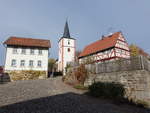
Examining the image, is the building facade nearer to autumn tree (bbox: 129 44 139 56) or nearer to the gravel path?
autumn tree (bbox: 129 44 139 56)

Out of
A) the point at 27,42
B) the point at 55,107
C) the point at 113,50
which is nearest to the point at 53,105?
the point at 55,107

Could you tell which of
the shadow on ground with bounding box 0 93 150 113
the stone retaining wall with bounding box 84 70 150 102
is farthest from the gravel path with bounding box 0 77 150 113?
the stone retaining wall with bounding box 84 70 150 102

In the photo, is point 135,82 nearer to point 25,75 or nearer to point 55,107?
point 55,107

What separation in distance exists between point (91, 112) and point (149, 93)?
618 centimetres

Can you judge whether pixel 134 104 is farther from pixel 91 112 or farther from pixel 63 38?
pixel 63 38

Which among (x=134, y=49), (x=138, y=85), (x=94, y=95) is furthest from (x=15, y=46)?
(x=134, y=49)

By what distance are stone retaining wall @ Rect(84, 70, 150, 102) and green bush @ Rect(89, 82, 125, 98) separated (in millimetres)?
634

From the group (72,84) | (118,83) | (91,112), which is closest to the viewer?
(91,112)

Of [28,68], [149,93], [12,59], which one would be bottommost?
[149,93]

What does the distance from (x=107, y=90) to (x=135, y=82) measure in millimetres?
2411

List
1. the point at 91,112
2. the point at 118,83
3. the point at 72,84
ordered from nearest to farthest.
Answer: the point at 91,112, the point at 118,83, the point at 72,84

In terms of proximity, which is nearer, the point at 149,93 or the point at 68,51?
the point at 149,93

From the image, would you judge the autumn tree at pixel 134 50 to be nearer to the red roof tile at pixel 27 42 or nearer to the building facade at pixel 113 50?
the building facade at pixel 113 50

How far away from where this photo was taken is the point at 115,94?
10867 millimetres
